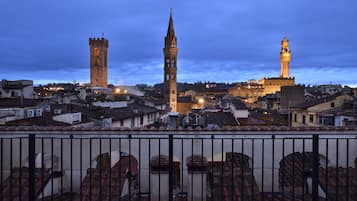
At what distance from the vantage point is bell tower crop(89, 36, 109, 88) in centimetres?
9588

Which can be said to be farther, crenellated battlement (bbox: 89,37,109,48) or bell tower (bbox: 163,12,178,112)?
crenellated battlement (bbox: 89,37,109,48)

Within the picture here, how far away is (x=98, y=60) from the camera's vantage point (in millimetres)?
95875

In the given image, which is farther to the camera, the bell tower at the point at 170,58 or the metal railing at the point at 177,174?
the bell tower at the point at 170,58

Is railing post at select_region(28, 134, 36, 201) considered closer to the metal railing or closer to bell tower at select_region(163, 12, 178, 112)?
the metal railing

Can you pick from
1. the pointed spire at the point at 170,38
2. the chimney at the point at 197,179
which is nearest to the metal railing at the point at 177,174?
the chimney at the point at 197,179

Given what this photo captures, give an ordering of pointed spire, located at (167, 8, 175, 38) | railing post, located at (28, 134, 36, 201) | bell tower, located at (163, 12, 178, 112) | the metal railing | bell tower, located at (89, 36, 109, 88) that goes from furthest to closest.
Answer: bell tower, located at (89, 36, 109, 88), pointed spire, located at (167, 8, 175, 38), bell tower, located at (163, 12, 178, 112), the metal railing, railing post, located at (28, 134, 36, 201)

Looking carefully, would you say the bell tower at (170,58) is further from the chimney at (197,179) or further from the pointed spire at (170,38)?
the chimney at (197,179)

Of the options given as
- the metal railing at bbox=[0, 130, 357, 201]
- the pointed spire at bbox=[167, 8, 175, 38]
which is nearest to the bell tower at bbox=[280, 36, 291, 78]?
the pointed spire at bbox=[167, 8, 175, 38]

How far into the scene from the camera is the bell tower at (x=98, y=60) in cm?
9588

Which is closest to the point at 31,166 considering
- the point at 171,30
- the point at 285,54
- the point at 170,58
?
the point at 170,58

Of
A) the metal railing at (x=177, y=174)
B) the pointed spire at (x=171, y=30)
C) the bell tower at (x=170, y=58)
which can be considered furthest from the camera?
the pointed spire at (x=171, y=30)

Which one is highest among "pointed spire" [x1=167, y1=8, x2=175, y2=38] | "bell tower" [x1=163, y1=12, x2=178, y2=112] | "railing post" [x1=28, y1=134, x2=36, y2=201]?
"pointed spire" [x1=167, y1=8, x2=175, y2=38]

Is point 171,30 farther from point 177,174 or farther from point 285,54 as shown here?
point 177,174

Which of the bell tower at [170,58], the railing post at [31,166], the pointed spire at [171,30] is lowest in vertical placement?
the railing post at [31,166]
